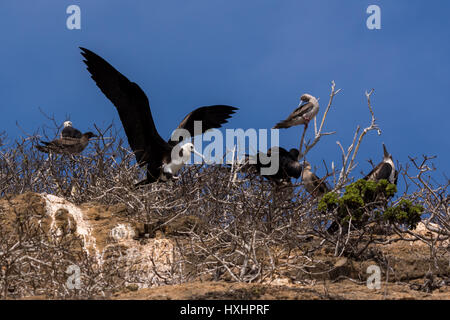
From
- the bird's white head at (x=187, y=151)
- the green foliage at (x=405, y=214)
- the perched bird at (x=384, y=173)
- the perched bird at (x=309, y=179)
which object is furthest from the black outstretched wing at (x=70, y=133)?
the green foliage at (x=405, y=214)

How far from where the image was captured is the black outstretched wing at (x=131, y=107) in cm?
782

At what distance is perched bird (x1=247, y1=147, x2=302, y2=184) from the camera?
8.34m

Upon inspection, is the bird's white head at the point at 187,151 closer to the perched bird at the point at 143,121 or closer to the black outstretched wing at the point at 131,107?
the perched bird at the point at 143,121

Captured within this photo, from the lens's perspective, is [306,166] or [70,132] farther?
[70,132]

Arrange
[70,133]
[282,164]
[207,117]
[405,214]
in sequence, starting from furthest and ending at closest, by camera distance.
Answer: [70,133] → [207,117] → [282,164] → [405,214]

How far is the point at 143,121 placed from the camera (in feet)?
26.5

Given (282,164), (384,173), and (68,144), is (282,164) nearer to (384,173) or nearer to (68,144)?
(384,173)

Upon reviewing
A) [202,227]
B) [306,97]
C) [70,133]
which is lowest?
[202,227]

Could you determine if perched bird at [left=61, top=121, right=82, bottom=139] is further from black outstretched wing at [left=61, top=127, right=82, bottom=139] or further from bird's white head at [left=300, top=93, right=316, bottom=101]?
bird's white head at [left=300, top=93, right=316, bottom=101]

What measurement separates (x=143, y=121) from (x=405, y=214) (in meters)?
3.25

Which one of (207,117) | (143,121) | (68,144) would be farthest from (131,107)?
(68,144)
